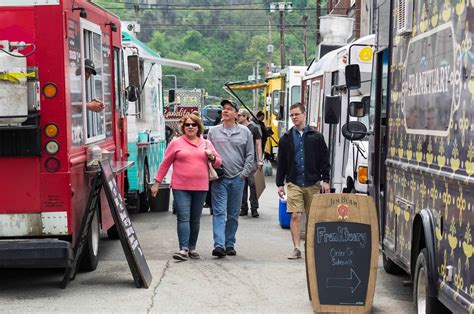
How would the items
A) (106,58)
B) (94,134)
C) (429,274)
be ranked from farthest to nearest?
(106,58) < (94,134) < (429,274)

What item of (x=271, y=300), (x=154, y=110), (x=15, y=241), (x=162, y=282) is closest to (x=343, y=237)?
(x=271, y=300)

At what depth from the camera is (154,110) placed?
18125 mm

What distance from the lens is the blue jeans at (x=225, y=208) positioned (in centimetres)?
1120

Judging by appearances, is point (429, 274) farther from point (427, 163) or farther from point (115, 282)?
point (115, 282)

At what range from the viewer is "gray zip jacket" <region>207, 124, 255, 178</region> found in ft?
37.0

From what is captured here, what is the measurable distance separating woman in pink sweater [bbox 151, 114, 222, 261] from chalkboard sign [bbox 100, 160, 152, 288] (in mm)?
1272

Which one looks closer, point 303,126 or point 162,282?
point 162,282

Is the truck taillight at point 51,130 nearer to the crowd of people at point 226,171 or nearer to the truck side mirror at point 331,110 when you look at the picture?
the crowd of people at point 226,171

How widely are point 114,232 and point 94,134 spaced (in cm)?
278

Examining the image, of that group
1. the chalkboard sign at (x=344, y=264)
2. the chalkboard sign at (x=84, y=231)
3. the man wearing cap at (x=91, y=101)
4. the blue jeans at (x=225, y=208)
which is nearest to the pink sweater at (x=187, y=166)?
the blue jeans at (x=225, y=208)

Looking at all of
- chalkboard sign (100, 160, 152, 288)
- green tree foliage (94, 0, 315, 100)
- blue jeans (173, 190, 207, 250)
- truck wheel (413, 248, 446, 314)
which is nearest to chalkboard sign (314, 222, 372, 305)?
truck wheel (413, 248, 446, 314)

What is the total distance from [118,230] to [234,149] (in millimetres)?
2565

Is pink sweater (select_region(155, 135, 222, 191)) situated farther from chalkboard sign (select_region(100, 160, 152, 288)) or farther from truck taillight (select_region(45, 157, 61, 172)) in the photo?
truck taillight (select_region(45, 157, 61, 172))

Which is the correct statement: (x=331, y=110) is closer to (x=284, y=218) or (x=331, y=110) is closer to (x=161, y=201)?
(x=284, y=218)
